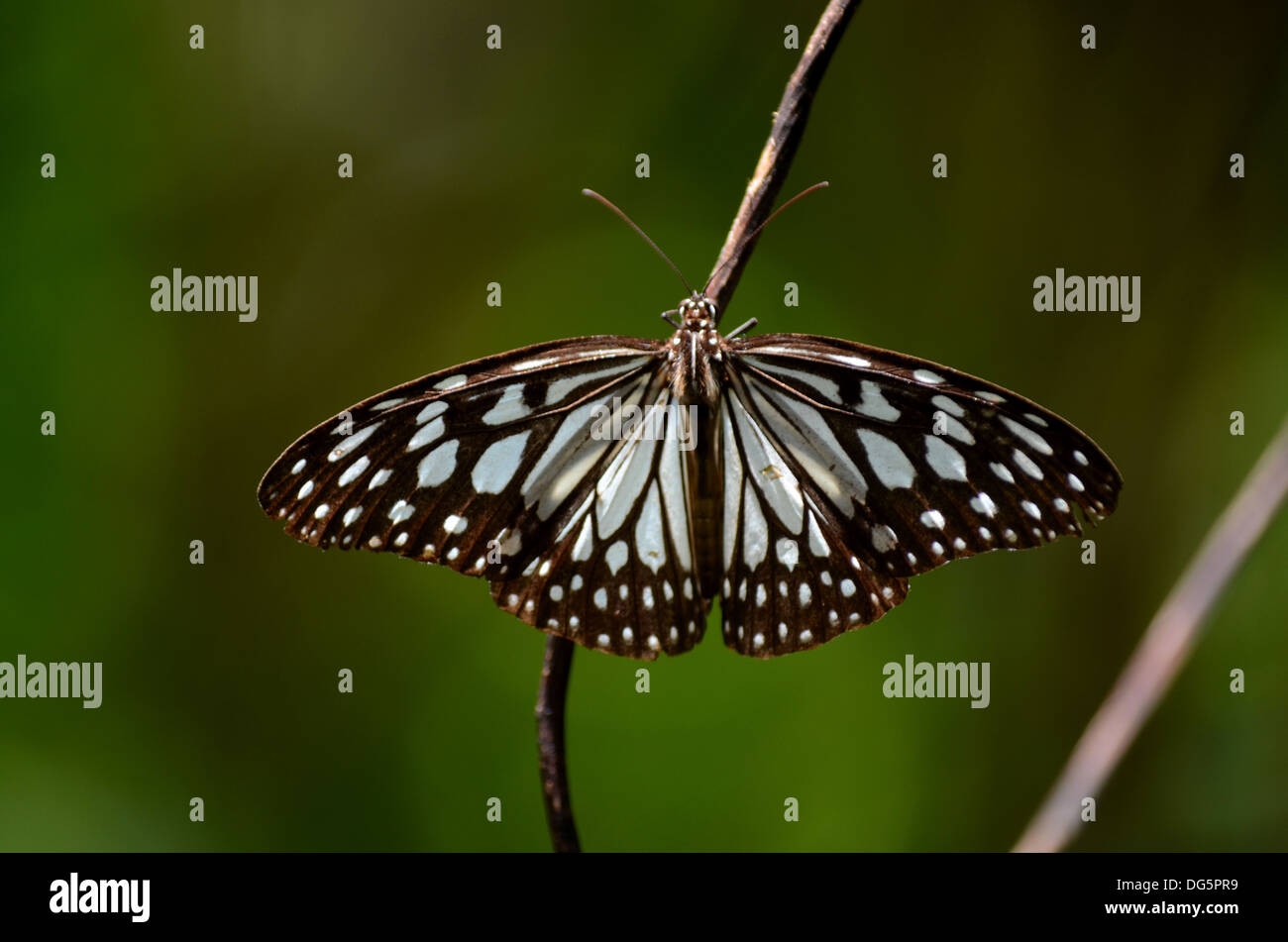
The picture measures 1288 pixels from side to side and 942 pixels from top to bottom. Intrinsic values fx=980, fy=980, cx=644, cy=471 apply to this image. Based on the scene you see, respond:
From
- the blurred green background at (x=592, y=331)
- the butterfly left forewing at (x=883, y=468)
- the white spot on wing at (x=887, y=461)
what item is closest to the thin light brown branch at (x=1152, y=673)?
the butterfly left forewing at (x=883, y=468)

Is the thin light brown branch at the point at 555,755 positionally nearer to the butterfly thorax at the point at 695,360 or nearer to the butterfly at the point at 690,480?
the butterfly at the point at 690,480

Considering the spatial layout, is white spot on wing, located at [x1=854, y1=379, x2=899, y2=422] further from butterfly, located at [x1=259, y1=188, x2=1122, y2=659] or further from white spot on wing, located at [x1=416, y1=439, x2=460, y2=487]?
white spot on wing, located at [x1=416, y1=439, x2=460, y2=487]

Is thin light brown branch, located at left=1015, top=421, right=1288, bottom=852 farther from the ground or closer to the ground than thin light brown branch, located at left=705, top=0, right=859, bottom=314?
closer to the ground

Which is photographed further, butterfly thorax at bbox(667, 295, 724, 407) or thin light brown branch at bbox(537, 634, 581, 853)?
butterfly thorax at bbox(667, 295, 724, 407)

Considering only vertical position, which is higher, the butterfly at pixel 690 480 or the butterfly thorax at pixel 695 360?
the butterfly thorax at pixel 695 360

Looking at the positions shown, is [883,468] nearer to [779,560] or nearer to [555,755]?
[779,560]

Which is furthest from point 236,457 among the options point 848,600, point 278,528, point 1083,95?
point 1083,95

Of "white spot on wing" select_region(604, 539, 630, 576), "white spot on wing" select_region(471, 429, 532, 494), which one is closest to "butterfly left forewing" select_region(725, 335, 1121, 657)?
"white spot on wing" select_region(604, 539, 630, 576)

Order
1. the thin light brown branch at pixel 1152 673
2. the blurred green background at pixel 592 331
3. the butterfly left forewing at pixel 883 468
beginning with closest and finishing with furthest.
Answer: the thin light brown branch at pixel 1152 673
the butterfly left forewing at pixel 883 468
the blurred green background at pixel 592 331
